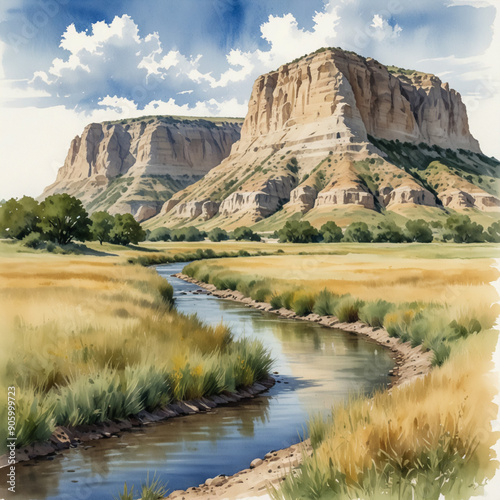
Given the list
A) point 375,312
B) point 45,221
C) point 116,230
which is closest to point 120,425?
point 375,312

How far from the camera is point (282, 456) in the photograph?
1088 centimetres

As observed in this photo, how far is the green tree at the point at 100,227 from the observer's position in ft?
367

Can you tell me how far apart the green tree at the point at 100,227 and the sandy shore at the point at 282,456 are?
7775 cm

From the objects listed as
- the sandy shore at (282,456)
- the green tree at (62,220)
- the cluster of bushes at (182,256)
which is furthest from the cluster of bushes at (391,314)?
the green tree at (62,220)

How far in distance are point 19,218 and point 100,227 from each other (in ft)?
81.5

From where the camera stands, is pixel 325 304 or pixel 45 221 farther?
pixel 45 221

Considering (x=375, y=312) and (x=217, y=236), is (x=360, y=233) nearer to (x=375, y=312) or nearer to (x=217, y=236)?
(x=217, y=236)

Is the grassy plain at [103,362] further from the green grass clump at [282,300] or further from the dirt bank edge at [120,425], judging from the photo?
the green grass clump at [282,300]

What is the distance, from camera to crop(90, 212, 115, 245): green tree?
111750mm

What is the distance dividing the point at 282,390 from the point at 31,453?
7562 millimetres

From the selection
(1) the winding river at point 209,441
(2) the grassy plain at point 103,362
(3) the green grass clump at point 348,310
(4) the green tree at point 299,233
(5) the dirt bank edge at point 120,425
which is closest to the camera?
(1) the winding river at point 209,441

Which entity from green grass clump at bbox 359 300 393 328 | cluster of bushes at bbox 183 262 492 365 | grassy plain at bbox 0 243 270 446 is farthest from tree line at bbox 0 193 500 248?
grassy plain at bbox 0 243 270 446

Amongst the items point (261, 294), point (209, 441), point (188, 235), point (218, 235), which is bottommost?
point (209, 441)

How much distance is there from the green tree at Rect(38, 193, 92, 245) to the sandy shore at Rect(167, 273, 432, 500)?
180 feet
